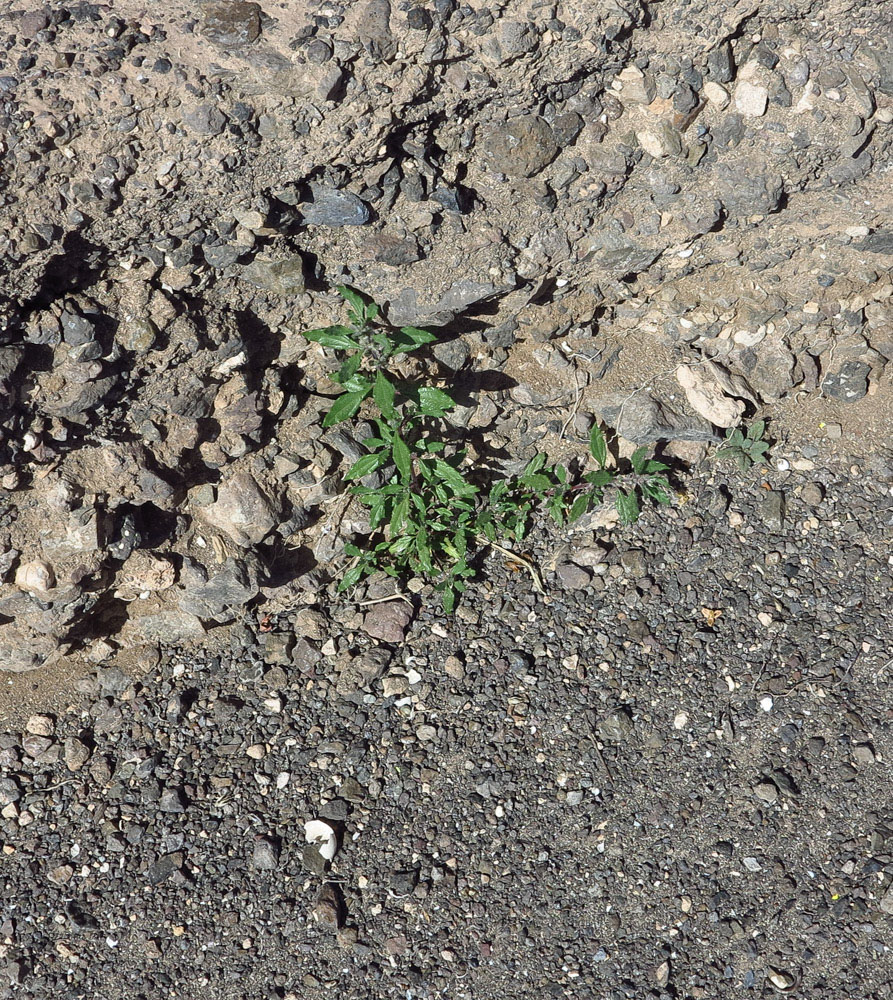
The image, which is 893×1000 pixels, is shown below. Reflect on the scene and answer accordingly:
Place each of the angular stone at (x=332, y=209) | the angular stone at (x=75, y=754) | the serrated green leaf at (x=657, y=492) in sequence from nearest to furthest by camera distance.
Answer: the angular stone at (x=332, y=209) → the angular stone at (x=75, y=754) → the serrated green leaf at (x=657, y=492)

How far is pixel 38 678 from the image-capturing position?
2.85 m

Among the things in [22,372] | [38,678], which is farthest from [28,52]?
[38,678]

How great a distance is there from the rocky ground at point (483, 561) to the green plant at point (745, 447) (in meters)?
0.05

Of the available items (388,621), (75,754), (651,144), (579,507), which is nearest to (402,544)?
(388,621)

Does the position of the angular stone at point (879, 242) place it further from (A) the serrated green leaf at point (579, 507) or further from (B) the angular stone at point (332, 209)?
(B) the angular stone at point (332, 209)

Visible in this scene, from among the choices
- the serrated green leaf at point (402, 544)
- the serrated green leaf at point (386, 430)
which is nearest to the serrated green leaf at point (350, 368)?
the serrated green leaf at point (386, 430)

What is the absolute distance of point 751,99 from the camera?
2512 mm

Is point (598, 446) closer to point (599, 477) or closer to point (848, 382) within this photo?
point (599, 477)

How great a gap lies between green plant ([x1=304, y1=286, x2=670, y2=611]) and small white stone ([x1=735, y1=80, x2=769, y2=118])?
3.60 feet

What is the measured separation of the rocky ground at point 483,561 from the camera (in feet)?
7.27

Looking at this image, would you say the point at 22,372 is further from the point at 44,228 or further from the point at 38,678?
the point at 38,678

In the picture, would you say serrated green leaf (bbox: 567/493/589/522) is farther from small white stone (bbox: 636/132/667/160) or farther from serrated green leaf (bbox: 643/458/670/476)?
small white stone (bbox: 636/132/667/160)

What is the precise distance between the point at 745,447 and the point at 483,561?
3.50 feet

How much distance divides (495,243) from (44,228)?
1292 mm
